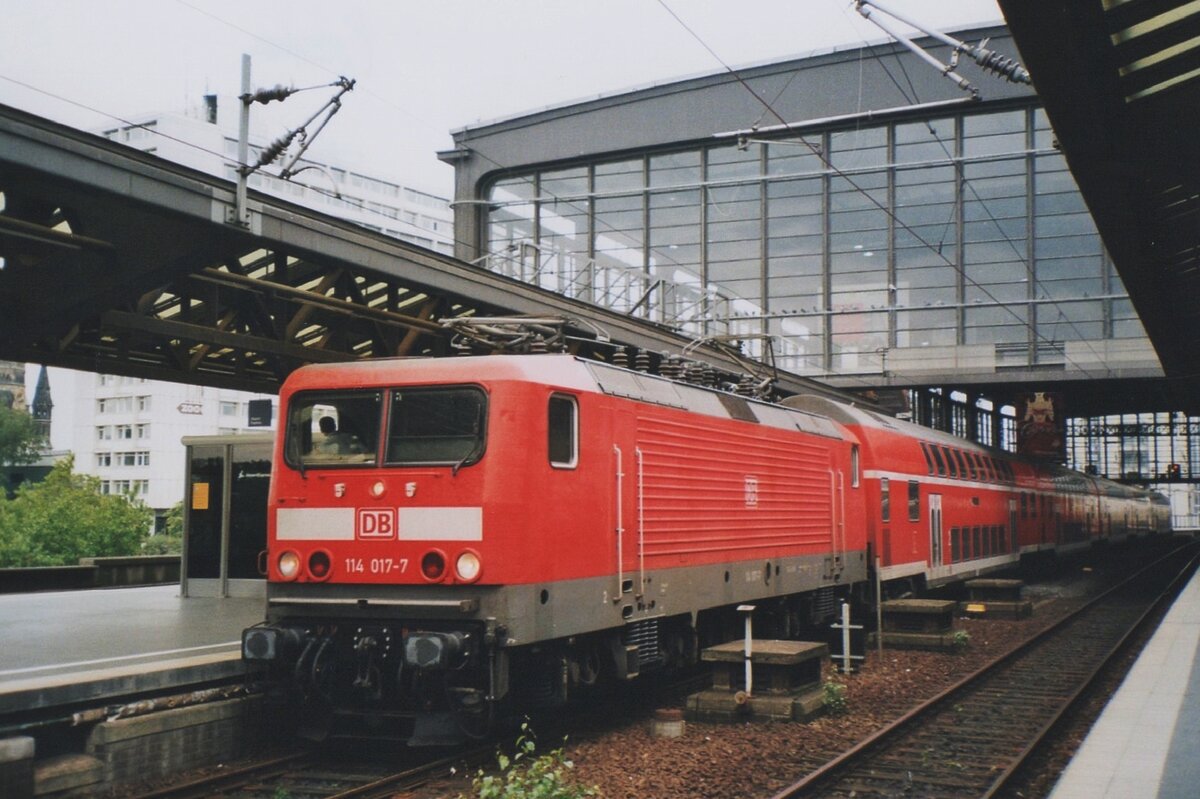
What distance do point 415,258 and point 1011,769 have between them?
26.5 feet

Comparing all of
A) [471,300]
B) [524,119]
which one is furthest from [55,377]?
[471,300]


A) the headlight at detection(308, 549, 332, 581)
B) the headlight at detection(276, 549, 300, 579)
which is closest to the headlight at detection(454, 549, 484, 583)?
the headlight at detection(308, 549, 332, 581)

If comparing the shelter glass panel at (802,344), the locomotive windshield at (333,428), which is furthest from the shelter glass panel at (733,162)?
the locomotive windshield at (333,428)

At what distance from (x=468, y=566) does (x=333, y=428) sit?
1.91 m

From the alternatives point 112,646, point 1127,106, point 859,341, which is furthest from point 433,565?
point 859,341

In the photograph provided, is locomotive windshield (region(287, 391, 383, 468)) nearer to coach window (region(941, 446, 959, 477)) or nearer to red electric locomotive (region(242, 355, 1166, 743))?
red electric locomotive (region(242, 355, 1166, 743))

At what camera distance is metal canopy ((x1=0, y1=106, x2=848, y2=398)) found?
9.17 metres

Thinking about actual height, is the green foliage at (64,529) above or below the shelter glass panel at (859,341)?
below

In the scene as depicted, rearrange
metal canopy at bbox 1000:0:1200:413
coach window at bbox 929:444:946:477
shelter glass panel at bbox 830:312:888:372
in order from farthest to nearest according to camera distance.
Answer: shelter glass panel at bbox 830:312:888:372 → coach window at bbox 929:444:946:477 → metal canopy at bbox 1000:0:1200:413

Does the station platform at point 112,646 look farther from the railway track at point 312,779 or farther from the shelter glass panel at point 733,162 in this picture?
the shelter glass panel at point 733,162

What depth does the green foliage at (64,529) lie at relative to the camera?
5612 centimetres

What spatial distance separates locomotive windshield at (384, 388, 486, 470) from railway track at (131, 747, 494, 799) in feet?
8.16

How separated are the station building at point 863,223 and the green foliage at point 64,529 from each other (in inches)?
1266

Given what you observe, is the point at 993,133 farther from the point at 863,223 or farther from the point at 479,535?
the point at 479,535
